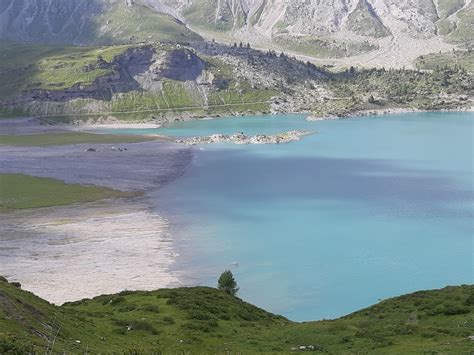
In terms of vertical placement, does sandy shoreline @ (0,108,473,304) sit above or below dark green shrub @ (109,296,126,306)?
below

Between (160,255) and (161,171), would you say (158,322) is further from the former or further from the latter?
(161,171)

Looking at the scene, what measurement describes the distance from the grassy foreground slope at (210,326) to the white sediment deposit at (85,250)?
19544mm

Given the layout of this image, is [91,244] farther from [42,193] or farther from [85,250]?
[42,193]

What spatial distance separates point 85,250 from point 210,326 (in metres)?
45.9

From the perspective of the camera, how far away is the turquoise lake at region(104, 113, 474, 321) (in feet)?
211

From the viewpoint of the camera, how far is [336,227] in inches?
3469

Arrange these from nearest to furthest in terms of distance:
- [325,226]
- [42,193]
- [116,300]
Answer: [116,300] < [325,226] < [42,193]

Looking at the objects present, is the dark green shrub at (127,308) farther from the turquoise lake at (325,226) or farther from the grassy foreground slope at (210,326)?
the turquoise lake at (325,226)

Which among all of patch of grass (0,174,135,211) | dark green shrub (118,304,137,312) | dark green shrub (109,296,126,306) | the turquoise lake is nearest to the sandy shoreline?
the turquoise lake

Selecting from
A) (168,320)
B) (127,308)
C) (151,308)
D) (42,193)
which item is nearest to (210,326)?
(168,320)

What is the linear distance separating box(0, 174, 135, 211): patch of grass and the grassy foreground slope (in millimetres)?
66116

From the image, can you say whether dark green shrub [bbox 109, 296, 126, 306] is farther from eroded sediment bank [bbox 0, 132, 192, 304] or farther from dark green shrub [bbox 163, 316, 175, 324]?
eroded sediment bank [bbox 0, 132, 192, 304]

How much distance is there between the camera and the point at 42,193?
114m

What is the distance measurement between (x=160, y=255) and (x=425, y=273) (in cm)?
3451
